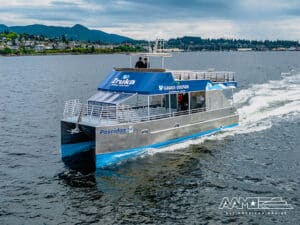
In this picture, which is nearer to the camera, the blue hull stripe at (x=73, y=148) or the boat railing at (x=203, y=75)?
the blue hull stripe at (x=73, y=148)

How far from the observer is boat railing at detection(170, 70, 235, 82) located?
2658 centimetres

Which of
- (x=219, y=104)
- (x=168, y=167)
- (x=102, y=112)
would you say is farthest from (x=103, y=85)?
(x=219, y=104)

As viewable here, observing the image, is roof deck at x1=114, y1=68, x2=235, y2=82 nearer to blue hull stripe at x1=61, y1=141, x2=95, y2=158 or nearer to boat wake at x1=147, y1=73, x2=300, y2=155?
boat wake at x1=147, y1=73, x2=300, y2=155

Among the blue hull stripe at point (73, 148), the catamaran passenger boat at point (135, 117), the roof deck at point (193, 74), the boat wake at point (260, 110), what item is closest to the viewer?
the catamaran passenger boat at point (135, 117)

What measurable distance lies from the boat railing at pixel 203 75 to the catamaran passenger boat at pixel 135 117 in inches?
2.7

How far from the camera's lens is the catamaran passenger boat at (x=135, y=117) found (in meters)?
21.7

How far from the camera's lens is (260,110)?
3653 centimetres

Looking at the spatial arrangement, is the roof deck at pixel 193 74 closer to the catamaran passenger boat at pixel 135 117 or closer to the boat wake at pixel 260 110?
the catamaran passenger boat at pixel 135 117

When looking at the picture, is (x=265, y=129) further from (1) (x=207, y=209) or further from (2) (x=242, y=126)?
(1) (x=207, y=209)

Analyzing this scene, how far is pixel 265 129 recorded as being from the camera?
99.1 ft

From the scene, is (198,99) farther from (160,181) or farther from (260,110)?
(160,181)

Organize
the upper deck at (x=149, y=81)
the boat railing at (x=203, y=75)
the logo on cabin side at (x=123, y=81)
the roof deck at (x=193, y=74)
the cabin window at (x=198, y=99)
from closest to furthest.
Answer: the upper deck at (x=149, y=81), the logo on cabin side at (x=123, y=81), the roof deck at (x=193, y=74), the boat railing at (x=203, y=75), the cabin window at (x=198, y=99)

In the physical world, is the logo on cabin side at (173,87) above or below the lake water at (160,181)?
above

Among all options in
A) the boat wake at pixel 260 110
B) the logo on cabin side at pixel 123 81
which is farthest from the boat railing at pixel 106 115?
the boat wake at pixel 260 110
